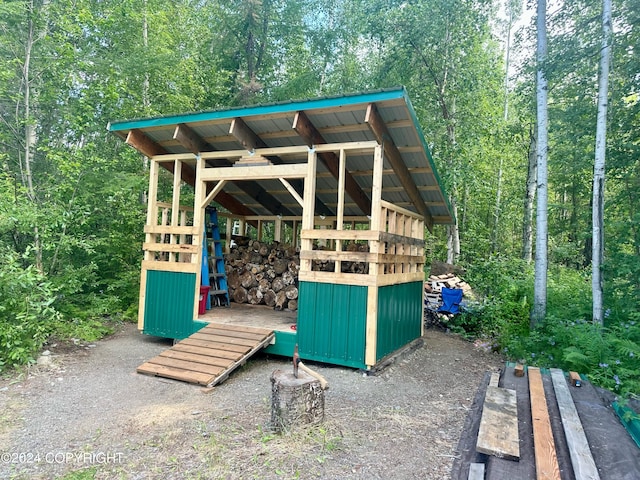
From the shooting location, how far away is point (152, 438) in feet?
10.8

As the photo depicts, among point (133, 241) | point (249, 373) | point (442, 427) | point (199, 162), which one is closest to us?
point (442, 427)

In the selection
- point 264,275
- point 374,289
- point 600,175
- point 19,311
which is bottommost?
point 19,311

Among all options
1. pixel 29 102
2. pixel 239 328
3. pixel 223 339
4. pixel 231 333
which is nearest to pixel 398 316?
pixel 239 328

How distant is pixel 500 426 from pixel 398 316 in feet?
12.3

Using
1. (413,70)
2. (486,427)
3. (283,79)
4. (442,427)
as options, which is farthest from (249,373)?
(283,79)

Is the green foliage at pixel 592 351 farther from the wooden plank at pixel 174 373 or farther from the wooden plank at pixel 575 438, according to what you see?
the wooden plank at pixel 174 373

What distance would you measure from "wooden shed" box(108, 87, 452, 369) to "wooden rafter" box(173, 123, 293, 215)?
0.03 metres

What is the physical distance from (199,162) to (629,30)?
686 cm

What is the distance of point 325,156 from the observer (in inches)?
239

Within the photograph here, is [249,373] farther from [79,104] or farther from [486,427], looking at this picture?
[79,104]

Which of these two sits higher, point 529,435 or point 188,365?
point 529,435

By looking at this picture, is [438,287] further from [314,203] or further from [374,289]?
[314,203]

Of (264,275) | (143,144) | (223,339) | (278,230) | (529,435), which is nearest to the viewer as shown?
(529,435)

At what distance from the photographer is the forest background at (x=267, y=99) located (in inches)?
226
